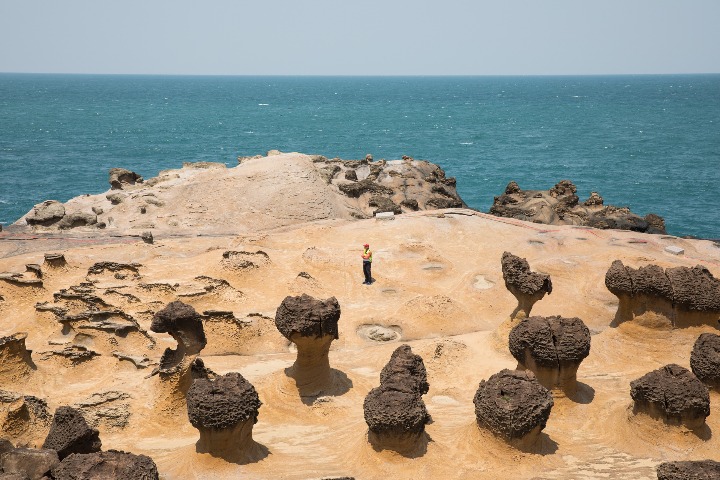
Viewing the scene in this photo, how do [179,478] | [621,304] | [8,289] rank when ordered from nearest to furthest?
[179,478] → [621,304] → [8,289]

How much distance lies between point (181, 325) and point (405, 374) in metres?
5.63

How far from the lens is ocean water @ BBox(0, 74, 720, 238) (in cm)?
6681

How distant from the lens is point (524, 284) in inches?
822

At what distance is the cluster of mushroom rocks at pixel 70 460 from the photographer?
36.4 feet

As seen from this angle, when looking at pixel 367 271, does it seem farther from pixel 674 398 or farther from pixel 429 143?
pixel 429 143

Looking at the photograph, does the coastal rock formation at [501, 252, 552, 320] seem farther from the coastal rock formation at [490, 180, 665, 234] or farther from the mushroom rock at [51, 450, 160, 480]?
the coastal rock formation at [490, 180, 665, 234]

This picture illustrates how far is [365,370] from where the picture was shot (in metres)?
20.4

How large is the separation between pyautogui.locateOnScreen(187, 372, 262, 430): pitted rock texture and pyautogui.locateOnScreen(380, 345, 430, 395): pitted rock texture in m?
2.90

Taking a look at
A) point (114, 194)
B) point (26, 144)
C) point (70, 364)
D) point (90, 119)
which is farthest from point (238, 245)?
point (90, 119)

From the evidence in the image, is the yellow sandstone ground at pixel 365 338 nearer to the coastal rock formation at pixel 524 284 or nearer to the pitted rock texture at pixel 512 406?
the pitted rock texture at pixel 512 406

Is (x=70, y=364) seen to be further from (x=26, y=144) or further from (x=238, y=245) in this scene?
(x=26, y=144)

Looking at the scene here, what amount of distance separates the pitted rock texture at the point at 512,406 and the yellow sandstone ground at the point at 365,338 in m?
0.45

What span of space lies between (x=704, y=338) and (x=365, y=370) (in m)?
8.76

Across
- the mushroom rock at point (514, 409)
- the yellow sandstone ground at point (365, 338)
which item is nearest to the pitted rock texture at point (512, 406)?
the mushroom rock at point (514, 409)
